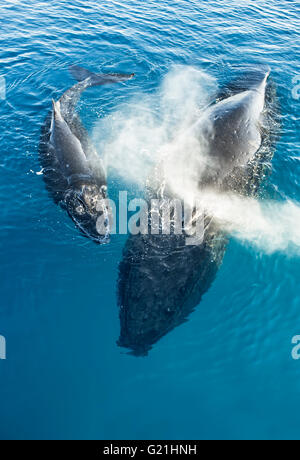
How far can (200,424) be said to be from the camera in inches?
380

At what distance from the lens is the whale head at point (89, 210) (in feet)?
43.2

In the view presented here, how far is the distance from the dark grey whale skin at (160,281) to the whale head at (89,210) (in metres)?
1.32

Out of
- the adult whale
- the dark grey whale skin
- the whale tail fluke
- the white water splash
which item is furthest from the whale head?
the whale tail fluke

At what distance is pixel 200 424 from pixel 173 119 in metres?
14.1

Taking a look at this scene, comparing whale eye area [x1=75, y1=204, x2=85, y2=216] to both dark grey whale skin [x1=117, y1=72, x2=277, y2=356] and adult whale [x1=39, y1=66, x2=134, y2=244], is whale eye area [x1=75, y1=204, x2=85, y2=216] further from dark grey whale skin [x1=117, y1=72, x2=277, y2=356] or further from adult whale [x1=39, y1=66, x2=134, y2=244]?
dark grey whale skin [x1=117, y1=72, x2=277, y2=356]

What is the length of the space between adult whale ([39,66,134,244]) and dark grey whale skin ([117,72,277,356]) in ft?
6.56

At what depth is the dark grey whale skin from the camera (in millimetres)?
10516

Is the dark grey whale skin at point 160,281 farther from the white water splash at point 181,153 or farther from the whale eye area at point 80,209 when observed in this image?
the whale eye area at point 80,209

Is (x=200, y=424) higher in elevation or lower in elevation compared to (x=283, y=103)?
lower

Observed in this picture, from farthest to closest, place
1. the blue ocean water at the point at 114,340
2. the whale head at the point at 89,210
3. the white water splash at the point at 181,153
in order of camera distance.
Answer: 1. the white water splash at the point at 181,153
2. the whale head at the point at 89,210
3. the blue ocean water at the point at 114,340

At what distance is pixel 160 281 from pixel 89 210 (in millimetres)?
4510

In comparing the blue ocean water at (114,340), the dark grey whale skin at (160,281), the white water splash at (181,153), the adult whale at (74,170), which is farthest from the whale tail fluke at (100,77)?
the dark grey whale skin at (160,281)
